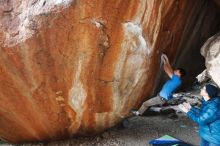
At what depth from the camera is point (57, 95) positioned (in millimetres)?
7285

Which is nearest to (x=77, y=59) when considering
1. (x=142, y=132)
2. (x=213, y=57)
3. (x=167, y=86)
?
(x=167, y=86)

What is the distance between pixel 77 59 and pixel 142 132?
110 inches

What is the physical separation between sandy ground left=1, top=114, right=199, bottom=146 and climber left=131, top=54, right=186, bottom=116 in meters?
0.56

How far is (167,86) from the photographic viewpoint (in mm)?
7859

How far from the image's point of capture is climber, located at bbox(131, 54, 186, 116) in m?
7.80

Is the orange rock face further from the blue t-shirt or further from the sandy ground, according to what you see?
the blue t-shirt

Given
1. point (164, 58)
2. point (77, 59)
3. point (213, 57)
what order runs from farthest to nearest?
point (164, 58) < point (213, 57) < point (77, 59)

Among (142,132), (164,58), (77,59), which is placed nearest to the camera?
(77,59)

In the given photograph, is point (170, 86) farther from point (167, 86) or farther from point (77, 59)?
point (77, 59)

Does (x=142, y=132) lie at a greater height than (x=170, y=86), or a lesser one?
lesser

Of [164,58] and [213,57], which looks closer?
[213,57]

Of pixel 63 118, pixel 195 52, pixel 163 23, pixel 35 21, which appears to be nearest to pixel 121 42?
pixel 163 23

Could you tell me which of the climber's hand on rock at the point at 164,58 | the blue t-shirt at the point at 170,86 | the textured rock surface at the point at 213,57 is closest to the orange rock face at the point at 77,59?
the climber's hand on rock at the point at 164,58

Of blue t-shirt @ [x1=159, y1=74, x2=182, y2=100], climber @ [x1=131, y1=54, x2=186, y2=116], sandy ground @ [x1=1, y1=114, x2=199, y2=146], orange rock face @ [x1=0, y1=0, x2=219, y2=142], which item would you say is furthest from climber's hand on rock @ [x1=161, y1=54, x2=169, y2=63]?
sandy ground @ [x1=1, y1=114, x2=199, y2=146]
